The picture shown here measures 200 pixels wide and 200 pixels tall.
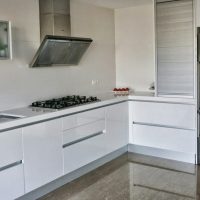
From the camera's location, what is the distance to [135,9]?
4789 millimetres

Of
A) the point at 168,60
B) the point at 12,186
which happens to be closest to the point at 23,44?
the point at 12,186

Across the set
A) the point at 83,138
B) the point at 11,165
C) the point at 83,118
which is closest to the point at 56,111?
the point at 83,118

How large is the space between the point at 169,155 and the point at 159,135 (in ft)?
1.04

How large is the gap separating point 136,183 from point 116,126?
984mm

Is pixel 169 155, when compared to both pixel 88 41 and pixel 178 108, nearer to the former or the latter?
pixel 178 108

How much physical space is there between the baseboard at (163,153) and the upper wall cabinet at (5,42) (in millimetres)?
2374

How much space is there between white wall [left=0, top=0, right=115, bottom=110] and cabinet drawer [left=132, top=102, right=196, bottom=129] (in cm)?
76

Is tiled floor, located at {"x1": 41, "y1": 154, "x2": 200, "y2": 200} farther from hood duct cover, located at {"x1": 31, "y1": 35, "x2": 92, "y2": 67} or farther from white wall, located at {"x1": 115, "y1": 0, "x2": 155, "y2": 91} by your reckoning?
hood duct cover, located at {"x1": 31, "y1": 35, "x2": 92, "y2": 67}

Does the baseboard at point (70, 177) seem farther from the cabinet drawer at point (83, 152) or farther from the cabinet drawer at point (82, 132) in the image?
the cabinet drawer at point (82, 132)

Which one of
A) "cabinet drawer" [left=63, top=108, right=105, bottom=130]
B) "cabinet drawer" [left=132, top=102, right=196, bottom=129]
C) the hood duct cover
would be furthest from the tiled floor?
the hood duct cover

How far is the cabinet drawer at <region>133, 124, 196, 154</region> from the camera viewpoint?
4.09m

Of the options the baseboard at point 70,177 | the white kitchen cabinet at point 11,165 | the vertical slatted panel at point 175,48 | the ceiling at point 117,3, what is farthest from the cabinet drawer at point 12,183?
the ceiling at point 117,3

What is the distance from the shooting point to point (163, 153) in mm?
4371

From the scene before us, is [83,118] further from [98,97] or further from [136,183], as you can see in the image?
[136,183]
